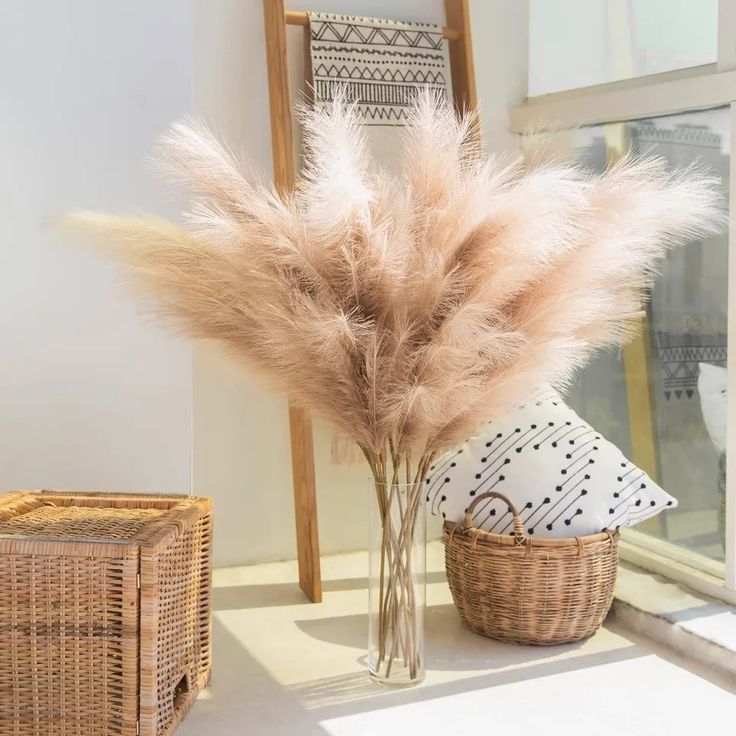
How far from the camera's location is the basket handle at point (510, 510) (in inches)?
78.0

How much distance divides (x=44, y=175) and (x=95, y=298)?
10.2 inches

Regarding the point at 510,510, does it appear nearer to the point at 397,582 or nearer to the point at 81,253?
the point at 397,582

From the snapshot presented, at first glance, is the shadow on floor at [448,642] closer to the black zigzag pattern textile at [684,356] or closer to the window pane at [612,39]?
the black zigzag pattern textile at [684,356]

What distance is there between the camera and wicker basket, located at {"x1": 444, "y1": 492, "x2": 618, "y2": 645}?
1.99 metres

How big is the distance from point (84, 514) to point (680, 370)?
4.35 ft

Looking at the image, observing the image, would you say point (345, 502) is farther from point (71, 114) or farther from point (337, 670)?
point (71, 114)

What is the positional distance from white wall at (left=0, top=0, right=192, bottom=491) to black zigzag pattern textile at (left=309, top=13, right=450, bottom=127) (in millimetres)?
426

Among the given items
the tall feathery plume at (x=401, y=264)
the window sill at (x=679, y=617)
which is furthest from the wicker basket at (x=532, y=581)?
the tall feathery plume at (x=401, y=264)

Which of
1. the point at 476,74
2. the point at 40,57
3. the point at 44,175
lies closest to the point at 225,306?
the point at 44,175

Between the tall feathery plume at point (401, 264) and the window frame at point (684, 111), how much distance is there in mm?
421

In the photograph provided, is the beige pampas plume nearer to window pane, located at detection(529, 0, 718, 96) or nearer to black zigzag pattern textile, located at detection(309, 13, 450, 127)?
window pane, located at detection(529, 0, 718, 96)

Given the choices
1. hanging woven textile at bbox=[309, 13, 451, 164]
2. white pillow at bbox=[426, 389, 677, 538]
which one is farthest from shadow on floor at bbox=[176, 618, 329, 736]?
hanging woven textile at bbox=[309, 13, 451, 164]

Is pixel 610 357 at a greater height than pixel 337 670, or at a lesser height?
greater

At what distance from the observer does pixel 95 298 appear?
2.09 meters
